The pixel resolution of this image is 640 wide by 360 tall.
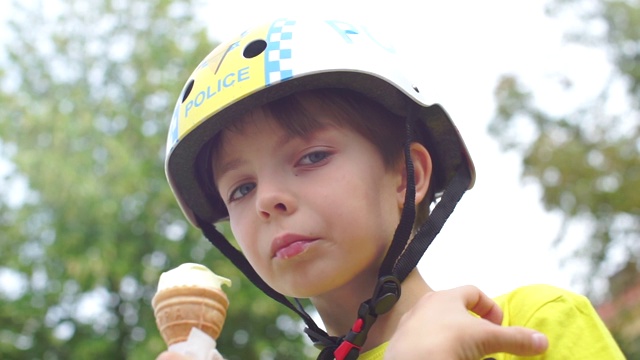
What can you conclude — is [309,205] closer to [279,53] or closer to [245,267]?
[279,53]

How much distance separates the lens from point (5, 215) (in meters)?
13.9

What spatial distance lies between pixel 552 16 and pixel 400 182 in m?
15.3

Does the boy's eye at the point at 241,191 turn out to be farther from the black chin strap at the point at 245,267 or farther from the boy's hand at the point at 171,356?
the boy's hand at the point at 171,356

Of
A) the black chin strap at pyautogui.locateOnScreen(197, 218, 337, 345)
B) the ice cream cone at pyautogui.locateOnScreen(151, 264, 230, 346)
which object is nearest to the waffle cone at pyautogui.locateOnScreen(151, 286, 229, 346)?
the ice cream cone at pyautogui.locateOnScreen(151, 264, 230, 346)

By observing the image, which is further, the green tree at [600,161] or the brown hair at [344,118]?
the green tree at [600,161]

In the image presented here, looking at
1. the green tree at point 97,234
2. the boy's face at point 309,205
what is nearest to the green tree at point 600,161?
the green tree at point 97,234

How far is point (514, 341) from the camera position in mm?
1788

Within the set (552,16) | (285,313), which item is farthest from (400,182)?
(552,16)

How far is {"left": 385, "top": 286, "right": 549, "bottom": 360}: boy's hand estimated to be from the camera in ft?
5.83

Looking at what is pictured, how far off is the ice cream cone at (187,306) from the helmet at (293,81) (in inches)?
26.4

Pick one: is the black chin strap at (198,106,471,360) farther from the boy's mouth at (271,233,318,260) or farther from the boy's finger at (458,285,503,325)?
the boy's finger at (458,285,503,325)

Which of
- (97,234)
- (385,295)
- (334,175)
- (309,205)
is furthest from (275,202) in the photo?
(97,234)

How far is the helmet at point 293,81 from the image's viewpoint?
2.71 m

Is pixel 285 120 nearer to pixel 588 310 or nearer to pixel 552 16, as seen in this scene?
pixel 588 310
